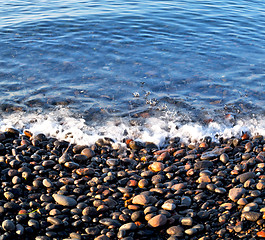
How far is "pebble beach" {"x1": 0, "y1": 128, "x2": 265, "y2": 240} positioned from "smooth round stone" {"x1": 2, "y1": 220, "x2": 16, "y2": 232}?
0.02 meters

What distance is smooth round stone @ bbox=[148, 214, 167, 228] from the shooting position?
5551 millimetres

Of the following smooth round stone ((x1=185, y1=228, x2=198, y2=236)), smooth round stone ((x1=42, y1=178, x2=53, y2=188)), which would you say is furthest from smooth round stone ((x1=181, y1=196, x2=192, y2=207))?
smooth round stone ((x1=42, y1=178, x2=53, y2=188))

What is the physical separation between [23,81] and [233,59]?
857 cm

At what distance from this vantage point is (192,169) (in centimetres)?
708

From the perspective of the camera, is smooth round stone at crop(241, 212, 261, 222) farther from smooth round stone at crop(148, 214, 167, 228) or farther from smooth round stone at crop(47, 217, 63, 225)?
smooth round stone at crop(47, 217, 63, 225)

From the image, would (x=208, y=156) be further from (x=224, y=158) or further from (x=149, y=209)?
(x=149, y=209)

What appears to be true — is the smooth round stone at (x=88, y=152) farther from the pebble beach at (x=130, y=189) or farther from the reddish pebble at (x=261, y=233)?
the reddish pebble at (x=261, y=233)

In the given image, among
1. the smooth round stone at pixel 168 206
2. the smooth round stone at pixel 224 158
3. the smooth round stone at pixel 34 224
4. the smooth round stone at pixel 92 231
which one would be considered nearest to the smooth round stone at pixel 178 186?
the smooth round stone at pixel 168 206

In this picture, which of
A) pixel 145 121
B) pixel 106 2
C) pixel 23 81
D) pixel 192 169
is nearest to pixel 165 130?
pixel 145 121

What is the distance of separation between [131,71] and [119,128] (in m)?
4.01

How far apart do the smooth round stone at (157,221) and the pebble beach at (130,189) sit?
0.6 inches

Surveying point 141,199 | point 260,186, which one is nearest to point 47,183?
point 141,199

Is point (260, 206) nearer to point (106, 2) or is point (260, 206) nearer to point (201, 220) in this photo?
point (201, 220)

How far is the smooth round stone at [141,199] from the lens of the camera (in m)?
6.01
